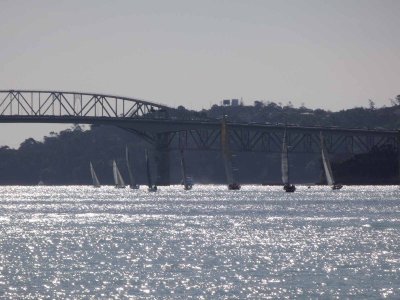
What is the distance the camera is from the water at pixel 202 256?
188 ft

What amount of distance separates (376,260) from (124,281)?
15.2 meters

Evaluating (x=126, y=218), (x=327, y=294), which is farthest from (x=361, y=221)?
(x=327, y=294)

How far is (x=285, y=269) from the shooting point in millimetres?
65188

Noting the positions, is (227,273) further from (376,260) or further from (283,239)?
(283,239)

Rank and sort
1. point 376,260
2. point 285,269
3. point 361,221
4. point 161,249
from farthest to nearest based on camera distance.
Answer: point 361,221 → point 161,249 → point 376,260 → point 285,269

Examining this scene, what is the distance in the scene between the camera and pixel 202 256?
72.6 m

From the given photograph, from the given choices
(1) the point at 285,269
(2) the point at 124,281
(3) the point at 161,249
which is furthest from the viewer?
(3) the point at 161,249

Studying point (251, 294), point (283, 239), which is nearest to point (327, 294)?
point (251, 294)

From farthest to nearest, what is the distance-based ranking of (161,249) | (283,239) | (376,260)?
(283,239) → (161,249) → (376,260)

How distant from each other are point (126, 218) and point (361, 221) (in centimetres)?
2043

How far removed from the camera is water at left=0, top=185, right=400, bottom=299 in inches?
2261

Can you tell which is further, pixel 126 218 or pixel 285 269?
pixel 126 218

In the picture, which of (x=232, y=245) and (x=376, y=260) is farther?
(x=232, y=245)

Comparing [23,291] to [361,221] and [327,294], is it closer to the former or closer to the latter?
[327,294]
